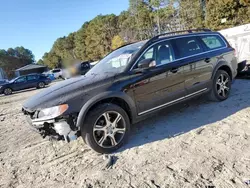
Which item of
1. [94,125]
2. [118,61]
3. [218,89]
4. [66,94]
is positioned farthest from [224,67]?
[66,94]

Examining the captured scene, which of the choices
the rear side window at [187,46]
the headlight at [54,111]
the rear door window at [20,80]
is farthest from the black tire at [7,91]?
the rear side window at [187,46]

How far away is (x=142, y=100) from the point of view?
3596 mm

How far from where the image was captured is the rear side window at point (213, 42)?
4.76m

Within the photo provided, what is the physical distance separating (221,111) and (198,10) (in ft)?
103

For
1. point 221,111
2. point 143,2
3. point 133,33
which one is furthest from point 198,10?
point 221,111

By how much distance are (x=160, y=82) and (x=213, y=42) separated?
208 centimetres

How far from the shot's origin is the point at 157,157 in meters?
3.03

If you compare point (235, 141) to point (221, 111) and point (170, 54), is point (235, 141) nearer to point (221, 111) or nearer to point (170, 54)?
point (221, 111)

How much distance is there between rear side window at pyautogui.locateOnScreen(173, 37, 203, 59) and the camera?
4.21 meters

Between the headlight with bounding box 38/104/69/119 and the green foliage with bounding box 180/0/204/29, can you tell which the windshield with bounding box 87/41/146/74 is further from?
the green foliage with bounding box 180/0/204/29

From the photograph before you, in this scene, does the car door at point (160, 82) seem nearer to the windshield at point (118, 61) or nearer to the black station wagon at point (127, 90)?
the black station wagon at point (127, 90)

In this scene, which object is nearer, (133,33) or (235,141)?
(235,141)

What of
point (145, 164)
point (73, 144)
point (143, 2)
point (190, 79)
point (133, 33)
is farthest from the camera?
point (133, 33)

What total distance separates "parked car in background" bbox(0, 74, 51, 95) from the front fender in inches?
684
